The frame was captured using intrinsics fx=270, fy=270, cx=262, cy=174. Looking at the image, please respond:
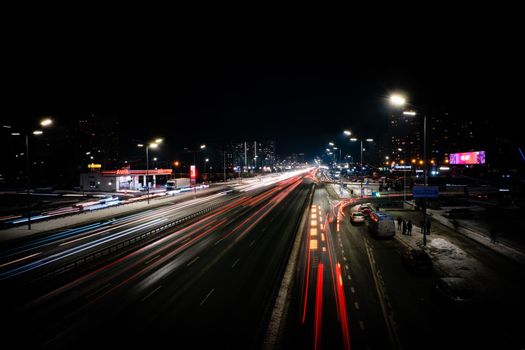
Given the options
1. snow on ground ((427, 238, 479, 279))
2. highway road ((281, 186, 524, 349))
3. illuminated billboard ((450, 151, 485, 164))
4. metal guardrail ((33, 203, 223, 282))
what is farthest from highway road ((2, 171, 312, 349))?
illuminated billboard ((450, 151, 485, 164))

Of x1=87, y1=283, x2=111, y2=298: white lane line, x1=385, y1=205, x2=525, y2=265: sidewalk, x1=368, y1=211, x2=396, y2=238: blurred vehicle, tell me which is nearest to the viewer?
x1=87, y1=283, x2=111, y2=298: white lane line

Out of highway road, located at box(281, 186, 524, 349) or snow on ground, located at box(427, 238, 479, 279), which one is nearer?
highway road, located at box(281, 186, 524, 349)

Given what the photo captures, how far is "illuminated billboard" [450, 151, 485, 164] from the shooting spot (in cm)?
8531

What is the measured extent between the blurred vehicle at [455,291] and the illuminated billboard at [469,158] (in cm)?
9417

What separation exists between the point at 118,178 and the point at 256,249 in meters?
60.6

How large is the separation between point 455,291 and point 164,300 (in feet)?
46.2

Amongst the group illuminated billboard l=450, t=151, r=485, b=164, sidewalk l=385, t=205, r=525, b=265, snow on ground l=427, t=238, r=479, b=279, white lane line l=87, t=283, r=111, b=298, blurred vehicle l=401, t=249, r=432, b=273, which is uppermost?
illuminated billboard l=450, t=151, r=485, b=164

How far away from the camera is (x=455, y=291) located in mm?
12328

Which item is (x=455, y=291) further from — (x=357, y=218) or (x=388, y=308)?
(x=357, y=218)

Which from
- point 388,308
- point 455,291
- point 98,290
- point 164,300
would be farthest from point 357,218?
point 98,290

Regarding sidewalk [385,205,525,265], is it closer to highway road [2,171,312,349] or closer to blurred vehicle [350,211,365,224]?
blurred vehicle [350,211,365,224]

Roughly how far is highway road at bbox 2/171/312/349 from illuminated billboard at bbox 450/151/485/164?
91020 mm

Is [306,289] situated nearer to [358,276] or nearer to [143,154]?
[358,276]

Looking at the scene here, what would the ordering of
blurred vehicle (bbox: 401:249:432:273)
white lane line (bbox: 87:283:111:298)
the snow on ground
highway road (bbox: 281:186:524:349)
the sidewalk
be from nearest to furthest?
1. highway road (bbox: 281:186:524:349)
2. white lane line (bbox: 87:283:111:298)
3. blurred vehicle (bbox: 401:249:432:273)
4. the snow on ground
5. the sidewalk
